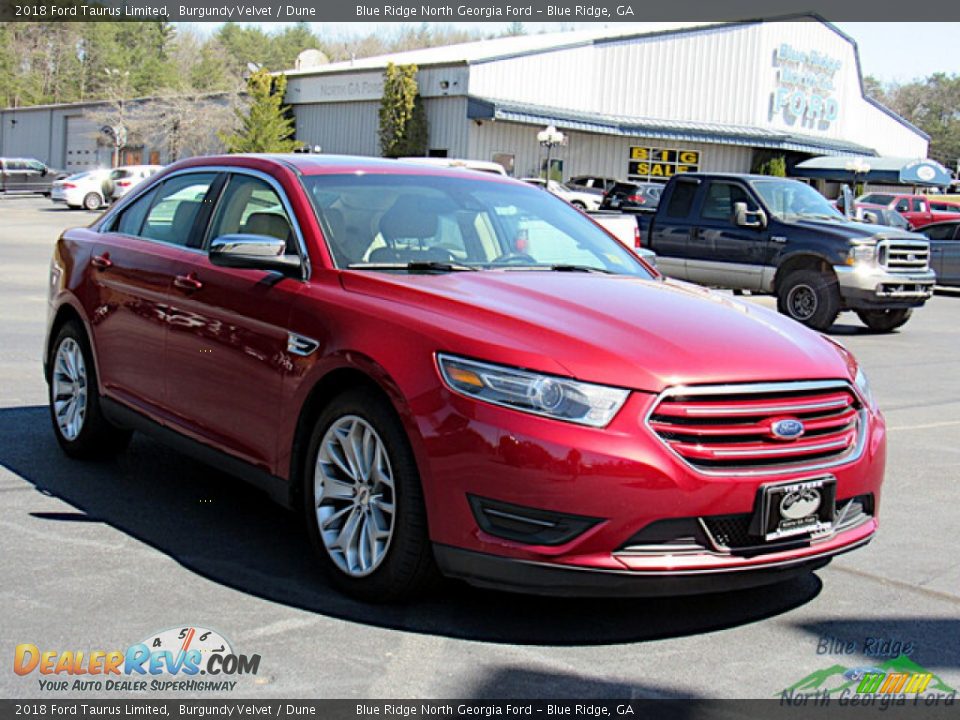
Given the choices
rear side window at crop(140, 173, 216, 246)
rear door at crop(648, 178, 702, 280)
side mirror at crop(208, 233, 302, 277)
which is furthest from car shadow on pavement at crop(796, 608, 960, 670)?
rear door at crop(648, 178, 702, 280)

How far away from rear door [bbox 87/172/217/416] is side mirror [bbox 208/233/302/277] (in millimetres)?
760

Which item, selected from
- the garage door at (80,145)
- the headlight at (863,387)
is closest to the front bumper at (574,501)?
the headlight at (863,387)

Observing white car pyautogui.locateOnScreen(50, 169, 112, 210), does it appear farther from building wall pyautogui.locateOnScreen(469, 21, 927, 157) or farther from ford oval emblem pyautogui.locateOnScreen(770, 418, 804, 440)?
ford oval emblem pyautogui.locateOnScreen(770, 418, 804, 440)

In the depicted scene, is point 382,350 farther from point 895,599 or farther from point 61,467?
point 61,467

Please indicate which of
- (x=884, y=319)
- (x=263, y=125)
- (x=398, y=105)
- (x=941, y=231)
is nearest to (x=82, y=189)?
(x=263, y=125)

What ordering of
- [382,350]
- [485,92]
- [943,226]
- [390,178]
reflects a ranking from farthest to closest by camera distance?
[485,92], [943,226], [390,178], [382,350]

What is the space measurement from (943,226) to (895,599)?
920 inches

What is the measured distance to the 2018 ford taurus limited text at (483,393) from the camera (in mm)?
3910

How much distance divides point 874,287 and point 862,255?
450 mm

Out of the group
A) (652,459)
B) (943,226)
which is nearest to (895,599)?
(652,459)

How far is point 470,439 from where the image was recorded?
3945 mm

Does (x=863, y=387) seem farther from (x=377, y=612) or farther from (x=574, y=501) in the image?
(x=377, y=612)

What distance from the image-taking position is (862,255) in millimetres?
15656

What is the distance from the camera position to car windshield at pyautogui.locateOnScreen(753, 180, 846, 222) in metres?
16.6
